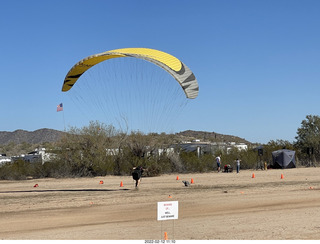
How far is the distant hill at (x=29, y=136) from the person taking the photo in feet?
592

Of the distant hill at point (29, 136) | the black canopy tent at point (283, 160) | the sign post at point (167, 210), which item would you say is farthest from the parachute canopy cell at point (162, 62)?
the distant hill at point (29, 136)

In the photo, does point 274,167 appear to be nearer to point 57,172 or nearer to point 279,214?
point 57,172

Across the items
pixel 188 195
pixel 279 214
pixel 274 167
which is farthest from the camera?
pixel 274 167

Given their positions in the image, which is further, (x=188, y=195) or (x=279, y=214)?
(x=188, y=195)

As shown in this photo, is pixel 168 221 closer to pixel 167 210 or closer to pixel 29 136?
pixel 167 210

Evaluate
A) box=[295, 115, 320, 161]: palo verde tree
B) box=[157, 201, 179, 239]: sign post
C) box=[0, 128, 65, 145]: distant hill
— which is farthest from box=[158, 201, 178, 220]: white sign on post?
box=[0, 128, 65, 145]: distant hill

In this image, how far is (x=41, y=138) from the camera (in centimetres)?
18212

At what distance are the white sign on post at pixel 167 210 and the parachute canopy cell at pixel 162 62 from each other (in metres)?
13.5

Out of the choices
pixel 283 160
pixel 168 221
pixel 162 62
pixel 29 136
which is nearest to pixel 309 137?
pixel 283 160

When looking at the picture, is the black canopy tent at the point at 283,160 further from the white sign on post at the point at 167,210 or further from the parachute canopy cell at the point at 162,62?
the white sign on post at the point at 167,210

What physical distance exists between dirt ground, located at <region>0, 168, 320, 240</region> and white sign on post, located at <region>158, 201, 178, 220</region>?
155cm

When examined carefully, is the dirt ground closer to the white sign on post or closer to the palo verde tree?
the white sign on post
